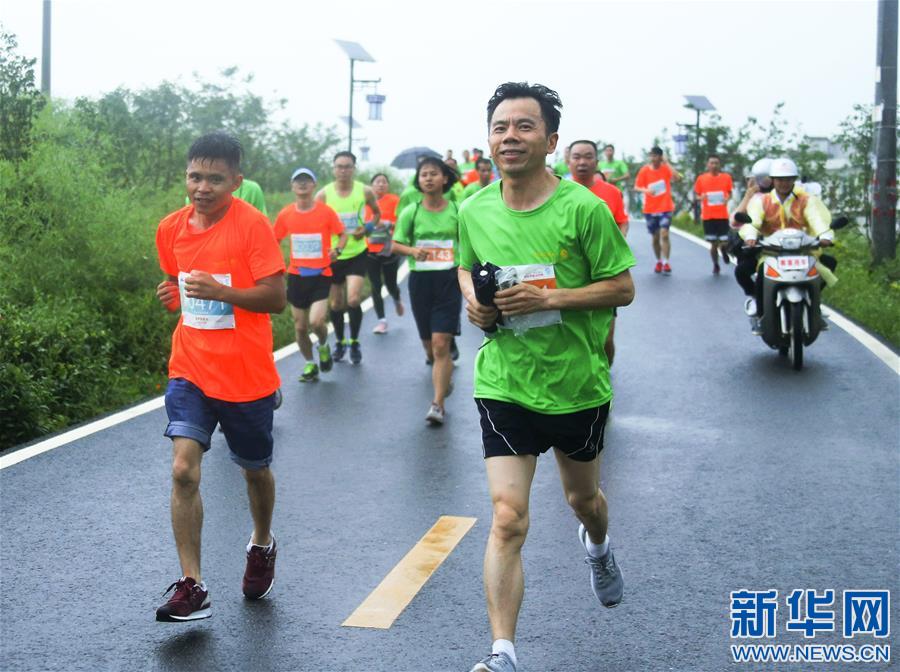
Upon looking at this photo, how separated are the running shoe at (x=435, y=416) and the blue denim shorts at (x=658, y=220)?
12548 mm

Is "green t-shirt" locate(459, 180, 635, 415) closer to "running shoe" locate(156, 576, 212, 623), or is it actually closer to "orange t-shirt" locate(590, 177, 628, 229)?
"running shoe" locate(156, 576, 212, 623)

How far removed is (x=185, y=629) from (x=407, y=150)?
30.0m

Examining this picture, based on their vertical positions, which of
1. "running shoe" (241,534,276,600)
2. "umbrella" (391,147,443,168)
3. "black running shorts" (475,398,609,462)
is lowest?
"running shoe" (241,534,276,600)

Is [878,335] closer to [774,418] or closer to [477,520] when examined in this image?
[774,418]

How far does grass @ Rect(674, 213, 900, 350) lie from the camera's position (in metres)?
14.4

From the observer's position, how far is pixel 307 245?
38.0 feet

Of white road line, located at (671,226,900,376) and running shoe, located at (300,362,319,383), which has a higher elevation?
white road line, located at (671,226,900,376)

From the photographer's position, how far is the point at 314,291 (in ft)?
38.4

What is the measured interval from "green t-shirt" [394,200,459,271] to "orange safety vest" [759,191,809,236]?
3156 millimetres

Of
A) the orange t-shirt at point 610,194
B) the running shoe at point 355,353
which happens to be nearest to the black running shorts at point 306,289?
the running shoe at point 355,353

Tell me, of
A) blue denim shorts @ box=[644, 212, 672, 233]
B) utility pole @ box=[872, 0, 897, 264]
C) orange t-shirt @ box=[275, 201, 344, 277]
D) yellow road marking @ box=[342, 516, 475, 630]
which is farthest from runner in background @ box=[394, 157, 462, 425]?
blue denim shorts @ box=[644, 212, 672, 233]

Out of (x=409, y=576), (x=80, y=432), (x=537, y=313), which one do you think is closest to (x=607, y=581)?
(x=409, y=576)

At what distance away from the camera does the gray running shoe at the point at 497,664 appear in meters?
A: 4.18

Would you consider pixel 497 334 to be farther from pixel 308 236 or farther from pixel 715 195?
pixel 715 195
